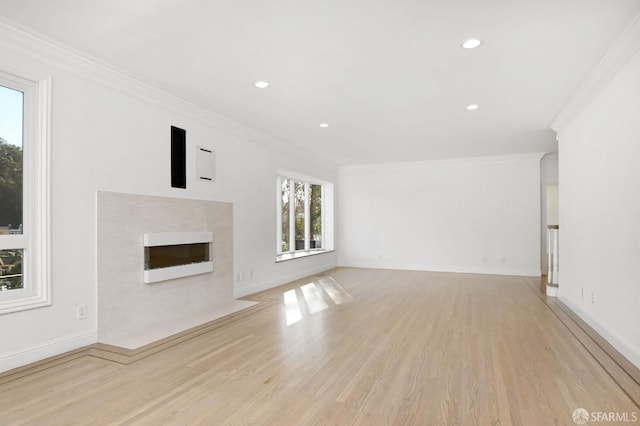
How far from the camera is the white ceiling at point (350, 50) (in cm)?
264

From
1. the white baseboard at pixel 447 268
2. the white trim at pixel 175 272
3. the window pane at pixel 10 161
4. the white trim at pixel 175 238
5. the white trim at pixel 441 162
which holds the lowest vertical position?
the white baseboard at pixel 447 268

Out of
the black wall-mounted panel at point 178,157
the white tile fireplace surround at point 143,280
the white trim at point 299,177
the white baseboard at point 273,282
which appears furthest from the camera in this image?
the white trim at point 299,177

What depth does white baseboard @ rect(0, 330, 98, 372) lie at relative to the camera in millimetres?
2914

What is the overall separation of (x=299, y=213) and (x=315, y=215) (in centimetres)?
84

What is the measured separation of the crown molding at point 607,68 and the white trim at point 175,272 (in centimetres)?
475

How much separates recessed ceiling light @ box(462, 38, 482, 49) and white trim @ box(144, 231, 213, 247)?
11.7ft

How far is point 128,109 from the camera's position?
3969 millimetres

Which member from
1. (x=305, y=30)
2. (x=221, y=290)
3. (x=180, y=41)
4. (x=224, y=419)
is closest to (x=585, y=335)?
(x=224, y=419)

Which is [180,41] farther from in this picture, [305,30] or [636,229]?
[636,229]

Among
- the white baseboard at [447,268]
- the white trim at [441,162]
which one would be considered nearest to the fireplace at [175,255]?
the white baseboard at [447,268]

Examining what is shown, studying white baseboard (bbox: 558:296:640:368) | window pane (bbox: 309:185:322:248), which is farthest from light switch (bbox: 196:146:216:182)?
white baseboard (bbox: 558:296:640:368)

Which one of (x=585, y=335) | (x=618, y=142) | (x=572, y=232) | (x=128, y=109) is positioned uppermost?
(x=128, y=109)

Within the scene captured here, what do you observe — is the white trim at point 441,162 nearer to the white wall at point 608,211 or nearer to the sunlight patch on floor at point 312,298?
the white wall at point 608,211

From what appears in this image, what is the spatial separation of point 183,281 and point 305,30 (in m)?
3.22
